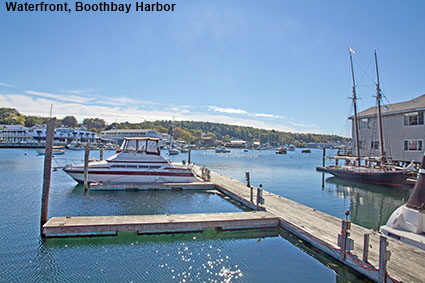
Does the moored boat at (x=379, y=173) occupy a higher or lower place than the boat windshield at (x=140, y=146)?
lower

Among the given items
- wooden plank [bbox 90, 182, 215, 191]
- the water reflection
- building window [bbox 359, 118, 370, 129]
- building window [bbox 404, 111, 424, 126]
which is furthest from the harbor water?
building window [bbox 359, 118, 370, 129]

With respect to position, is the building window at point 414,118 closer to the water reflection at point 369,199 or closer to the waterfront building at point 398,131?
the waterfront building at point 398,131

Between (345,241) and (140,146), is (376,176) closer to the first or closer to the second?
(140,146)

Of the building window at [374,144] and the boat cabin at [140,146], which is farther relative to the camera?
the building window at [374,144]

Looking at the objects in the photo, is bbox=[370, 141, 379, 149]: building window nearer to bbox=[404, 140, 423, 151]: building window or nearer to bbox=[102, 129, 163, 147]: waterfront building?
bbox=[404, 140, 423, 151]: building window

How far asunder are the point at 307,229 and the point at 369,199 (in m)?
14.8

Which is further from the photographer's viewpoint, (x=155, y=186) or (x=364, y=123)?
(x=364, y=123)

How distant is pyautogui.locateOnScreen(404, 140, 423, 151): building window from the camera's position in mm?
31375

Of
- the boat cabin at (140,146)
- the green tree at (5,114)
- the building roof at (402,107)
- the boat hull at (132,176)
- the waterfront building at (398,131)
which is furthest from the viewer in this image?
the green tree at (5,114)

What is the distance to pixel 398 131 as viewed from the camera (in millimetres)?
34125

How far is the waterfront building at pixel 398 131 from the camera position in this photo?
1241 inches

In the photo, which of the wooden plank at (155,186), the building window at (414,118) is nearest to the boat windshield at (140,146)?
the wooden plank at (155,186)

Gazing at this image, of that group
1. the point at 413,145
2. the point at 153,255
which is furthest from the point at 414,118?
the point at 153,255

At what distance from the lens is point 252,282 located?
27.8 ft
